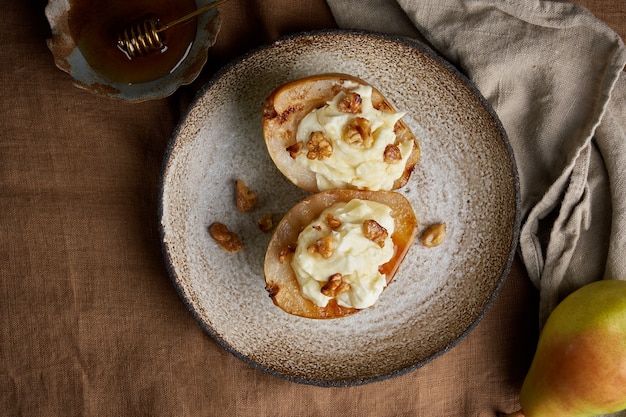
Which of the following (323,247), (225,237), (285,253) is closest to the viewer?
(323,247)

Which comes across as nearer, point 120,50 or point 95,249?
point 120,50

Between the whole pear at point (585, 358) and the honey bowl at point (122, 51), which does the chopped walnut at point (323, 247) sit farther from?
the whole pear at point (585, 358)

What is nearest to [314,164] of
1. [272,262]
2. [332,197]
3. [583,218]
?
[332,197]

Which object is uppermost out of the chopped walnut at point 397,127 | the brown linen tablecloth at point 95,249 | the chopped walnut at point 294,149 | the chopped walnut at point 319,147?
the chopped walnut at point 397,127

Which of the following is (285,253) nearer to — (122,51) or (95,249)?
(95,249)

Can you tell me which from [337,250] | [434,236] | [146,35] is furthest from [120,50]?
[434,236]

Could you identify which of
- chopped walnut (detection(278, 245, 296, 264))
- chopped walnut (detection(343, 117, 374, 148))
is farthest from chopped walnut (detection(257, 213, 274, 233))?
chopped walnut (detection(343, 117, 374, 148))

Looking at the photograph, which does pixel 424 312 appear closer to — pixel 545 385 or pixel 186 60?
pixel 545 385

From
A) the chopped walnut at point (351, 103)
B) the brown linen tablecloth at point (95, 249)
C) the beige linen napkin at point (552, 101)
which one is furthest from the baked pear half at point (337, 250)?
the beige linen napkin at point (552, 101)
